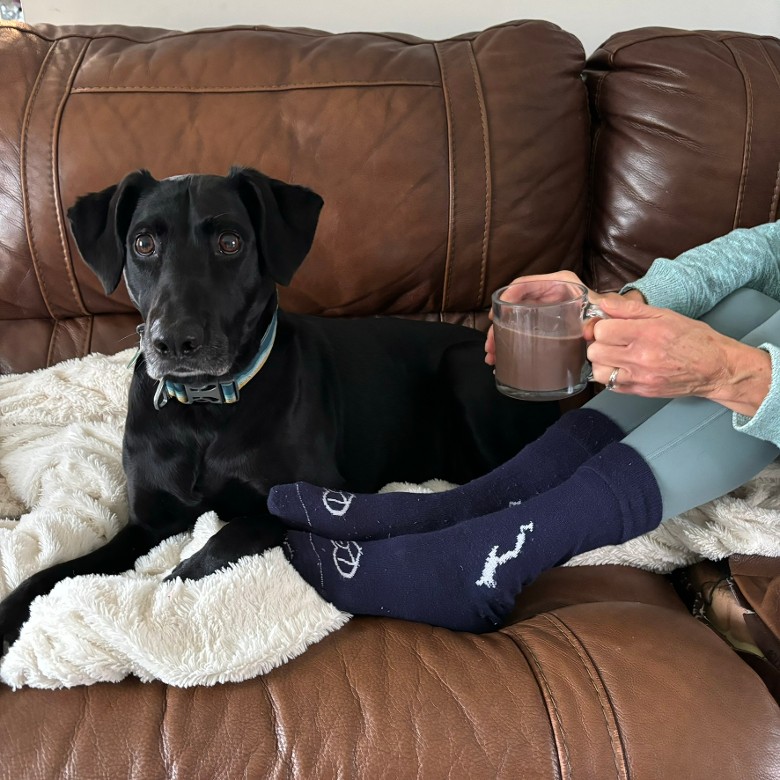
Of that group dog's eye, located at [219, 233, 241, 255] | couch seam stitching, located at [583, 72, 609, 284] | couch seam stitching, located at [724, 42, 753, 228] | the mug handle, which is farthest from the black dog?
couch seam stitching, located at [724, 42, 753, 228]

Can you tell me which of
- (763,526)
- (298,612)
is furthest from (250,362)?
(763,526)

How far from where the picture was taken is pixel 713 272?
1.36m

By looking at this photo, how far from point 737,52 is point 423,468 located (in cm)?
117

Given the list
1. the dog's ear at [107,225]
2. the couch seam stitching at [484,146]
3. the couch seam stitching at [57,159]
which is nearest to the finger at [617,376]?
the couch seam stitching at [484,146]

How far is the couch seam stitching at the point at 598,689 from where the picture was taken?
0.88 meters

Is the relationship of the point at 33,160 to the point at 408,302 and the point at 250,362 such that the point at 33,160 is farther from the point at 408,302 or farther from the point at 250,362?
the point at 408,302

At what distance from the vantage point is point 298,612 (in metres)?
1.04

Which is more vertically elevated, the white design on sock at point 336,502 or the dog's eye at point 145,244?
the dog's eye at point 145,244

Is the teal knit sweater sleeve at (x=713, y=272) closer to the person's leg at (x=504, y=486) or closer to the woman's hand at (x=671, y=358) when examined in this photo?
the person's leg at (x=504, y=486)

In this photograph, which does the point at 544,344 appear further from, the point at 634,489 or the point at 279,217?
the point at 279,217

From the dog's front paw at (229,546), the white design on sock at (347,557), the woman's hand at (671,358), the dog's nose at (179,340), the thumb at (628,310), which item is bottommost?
the dog's front paw at (229,546)

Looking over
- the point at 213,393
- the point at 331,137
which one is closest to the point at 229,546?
the point at 213,393

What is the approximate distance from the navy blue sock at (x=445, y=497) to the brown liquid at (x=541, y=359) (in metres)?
0.21

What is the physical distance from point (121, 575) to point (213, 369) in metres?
0.34
